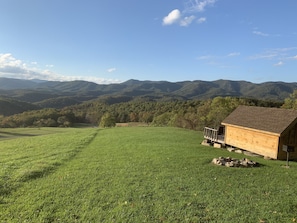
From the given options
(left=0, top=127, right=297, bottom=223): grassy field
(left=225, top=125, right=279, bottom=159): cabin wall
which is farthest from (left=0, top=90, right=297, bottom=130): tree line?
(left=0, top=127, right=297, bottom=223): grassy field

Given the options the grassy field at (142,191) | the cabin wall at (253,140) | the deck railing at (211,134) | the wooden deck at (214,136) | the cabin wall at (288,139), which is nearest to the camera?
the grassy field at (142,191)

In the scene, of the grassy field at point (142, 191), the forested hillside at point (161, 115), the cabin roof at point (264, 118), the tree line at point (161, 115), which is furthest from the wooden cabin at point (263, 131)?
the forested hillside at point (161, 115)

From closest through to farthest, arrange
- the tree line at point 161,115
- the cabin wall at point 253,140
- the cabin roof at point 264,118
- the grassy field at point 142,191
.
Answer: the grassy field at point 142,191, the cabin wall at point 253,140, the cabin roof at point 264,118, the tree line at point 161,115

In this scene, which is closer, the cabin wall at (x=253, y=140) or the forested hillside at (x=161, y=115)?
the cabin wall at (x=253, y=140)

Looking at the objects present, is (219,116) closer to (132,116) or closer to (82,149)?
→ (82,149)

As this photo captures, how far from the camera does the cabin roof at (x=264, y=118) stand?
729 inches

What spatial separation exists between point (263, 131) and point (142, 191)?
506 inches

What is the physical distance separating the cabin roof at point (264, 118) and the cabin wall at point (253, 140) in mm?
466

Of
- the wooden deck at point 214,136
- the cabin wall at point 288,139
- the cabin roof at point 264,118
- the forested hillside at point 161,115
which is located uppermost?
the cabin roof at point 264,118

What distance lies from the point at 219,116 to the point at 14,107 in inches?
4848

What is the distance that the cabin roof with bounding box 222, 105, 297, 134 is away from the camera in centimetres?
1852

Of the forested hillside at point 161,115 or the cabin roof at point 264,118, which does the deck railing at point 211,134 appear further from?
the forested hillside at point 161,115

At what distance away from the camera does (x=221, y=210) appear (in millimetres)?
8227

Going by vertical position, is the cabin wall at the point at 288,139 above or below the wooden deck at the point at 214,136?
above
